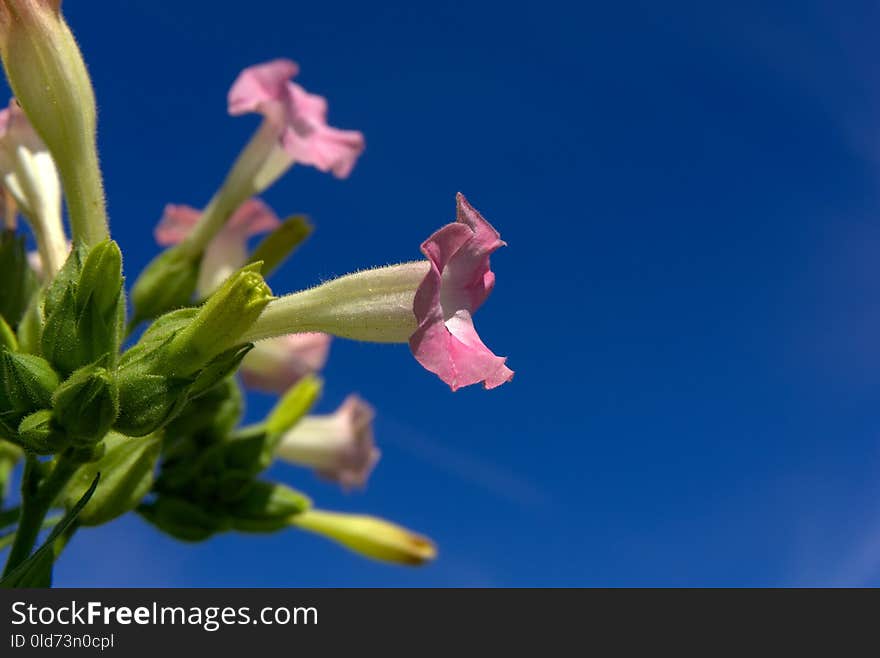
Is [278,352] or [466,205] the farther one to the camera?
[278,352]

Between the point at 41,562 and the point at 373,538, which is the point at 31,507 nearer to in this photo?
the point at 41,562

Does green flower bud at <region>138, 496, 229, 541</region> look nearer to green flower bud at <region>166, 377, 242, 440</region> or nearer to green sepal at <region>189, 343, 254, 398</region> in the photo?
green flower bud at <region>166, 377, 242, 440</region>

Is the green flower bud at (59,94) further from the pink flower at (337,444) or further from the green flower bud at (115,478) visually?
the pink flower at (337,444)

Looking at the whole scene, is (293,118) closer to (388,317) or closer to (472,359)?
(388,317)

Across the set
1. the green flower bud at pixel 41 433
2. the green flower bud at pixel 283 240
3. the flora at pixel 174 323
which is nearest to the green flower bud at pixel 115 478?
the flora at pixel 174 323

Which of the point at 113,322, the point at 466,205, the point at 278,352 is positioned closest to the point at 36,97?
the point at 113,322

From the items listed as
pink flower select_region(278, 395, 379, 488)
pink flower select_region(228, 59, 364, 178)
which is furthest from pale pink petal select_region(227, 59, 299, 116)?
pink flower select_region(278, 395, 379, 488)
